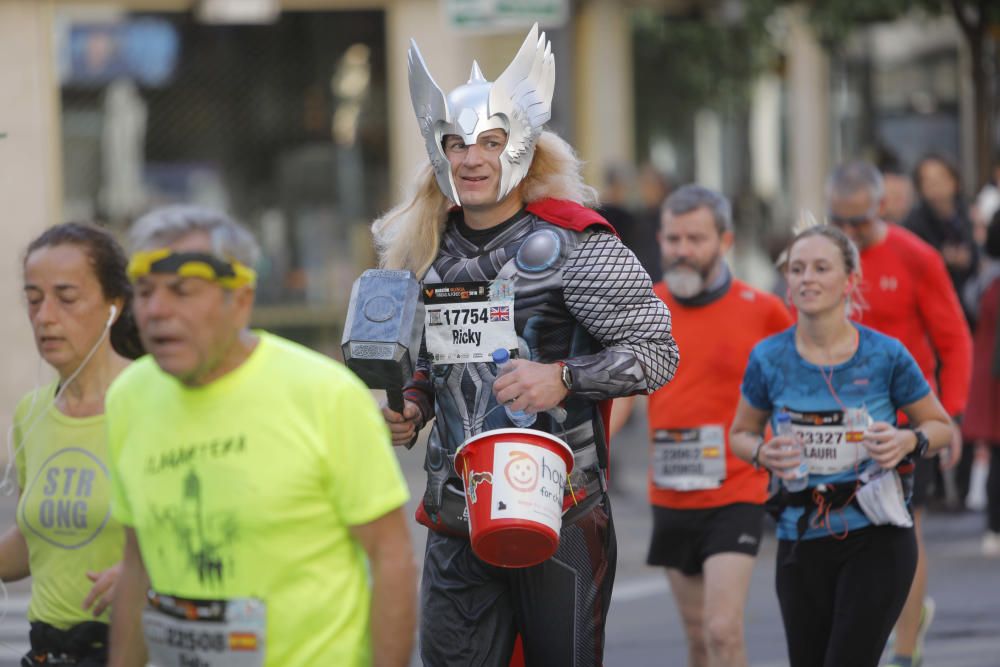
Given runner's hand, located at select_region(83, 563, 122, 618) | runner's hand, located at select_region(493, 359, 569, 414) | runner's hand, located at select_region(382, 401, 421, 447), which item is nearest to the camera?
runner's hand, located at select_region(83, 563, 122, 618)

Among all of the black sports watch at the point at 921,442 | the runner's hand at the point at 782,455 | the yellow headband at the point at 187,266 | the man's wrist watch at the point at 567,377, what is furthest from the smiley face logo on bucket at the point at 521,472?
the black sports watch at the point at 921,442

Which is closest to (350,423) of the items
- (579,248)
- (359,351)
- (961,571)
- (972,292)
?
(359,351)

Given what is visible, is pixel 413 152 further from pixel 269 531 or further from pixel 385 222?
pixel 269 531

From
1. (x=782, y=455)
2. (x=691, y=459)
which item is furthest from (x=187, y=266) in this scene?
(x=691, y=459)

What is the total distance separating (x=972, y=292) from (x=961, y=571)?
90.0 inches

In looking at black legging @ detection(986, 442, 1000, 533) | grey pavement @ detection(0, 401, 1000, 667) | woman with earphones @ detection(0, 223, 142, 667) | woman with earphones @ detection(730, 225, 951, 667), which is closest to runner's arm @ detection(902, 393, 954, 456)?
woman with earphones @ detection(730, 225, 951, 667)

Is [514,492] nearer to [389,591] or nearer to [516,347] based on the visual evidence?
[516,347]

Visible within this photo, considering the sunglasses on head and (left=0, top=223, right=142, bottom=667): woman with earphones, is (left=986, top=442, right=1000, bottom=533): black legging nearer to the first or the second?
the sunglasses on head

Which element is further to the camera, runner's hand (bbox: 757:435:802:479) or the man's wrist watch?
runner's hand (bbox: 757:435:802:479)

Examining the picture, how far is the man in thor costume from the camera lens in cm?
471

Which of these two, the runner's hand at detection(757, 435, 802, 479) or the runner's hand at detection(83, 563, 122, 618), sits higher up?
the runner's hand at detection(757, 435, 802, 479)

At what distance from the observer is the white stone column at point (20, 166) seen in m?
14.4

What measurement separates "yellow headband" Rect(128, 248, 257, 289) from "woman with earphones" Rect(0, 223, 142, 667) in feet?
3.12

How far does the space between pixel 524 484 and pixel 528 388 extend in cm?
25
